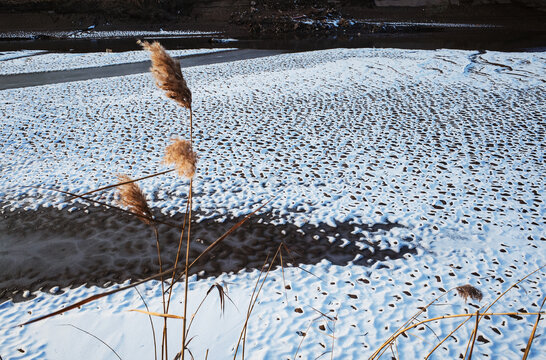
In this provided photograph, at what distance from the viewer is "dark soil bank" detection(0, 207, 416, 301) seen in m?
3.07

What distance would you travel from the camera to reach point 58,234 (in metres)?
3.63

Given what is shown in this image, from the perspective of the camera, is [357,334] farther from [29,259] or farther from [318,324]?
[29,259]

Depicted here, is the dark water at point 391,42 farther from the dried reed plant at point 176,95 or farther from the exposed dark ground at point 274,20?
the dried reed plant at point 176,95

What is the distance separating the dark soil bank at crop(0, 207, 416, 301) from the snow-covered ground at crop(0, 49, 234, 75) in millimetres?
10044

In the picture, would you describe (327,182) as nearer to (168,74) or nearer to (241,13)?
(168,74)

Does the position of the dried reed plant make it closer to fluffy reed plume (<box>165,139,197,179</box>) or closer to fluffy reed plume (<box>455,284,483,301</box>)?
fluffy reed plume (<box>165,139,197,179</box>)

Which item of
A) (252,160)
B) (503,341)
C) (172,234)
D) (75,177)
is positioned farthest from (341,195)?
(75,177)

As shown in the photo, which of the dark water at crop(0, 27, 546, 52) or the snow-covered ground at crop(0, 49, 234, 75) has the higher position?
the dark water at crop(0, 27, 546, 52)

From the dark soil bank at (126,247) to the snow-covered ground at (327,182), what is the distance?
13 cm

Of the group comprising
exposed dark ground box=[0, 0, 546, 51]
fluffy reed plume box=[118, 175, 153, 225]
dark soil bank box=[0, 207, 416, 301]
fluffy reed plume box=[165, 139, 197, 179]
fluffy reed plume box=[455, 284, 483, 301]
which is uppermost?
exposed dark ground box=[0, 0, 546, 51]

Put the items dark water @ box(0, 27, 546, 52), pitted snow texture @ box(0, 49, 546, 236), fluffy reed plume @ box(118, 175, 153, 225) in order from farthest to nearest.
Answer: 1. dark water @ box(0, 27, 546, 52)
2. pitted snow texture @ box(0, 49, 546, 236)
3. fluffy reed plume @ box(118, 175, 153, 225)

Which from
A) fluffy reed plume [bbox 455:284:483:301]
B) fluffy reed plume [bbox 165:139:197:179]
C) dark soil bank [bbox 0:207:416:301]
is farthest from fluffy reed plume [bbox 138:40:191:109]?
dark soil bank [bbox 0:207:416:301]

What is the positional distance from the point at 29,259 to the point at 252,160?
263cm

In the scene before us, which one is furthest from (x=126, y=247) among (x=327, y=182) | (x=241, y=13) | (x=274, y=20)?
(x=241, y=13)
